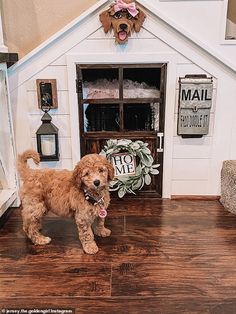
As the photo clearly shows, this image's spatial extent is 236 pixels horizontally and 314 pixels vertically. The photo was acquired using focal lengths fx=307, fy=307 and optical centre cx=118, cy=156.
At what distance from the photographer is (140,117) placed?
8.84 feet

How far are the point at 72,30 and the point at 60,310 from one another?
1.94m

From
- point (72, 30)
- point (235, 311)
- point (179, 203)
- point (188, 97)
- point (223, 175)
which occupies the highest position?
point (72, 30)

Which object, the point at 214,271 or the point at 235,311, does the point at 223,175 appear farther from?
the point at 235,311

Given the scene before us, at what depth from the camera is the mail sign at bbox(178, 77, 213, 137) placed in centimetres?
241

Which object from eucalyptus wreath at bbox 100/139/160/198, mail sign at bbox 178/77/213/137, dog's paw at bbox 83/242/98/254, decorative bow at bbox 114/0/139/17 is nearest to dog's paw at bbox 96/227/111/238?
dog's paw at bbox 83/242/98/254

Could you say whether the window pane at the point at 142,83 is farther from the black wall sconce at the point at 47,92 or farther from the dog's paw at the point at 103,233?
the dog's paw at the point at 103,233

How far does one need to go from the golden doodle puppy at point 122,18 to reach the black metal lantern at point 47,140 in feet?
2.78

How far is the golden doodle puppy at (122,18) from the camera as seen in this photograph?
2.27m

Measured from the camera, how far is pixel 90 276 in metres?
1.79

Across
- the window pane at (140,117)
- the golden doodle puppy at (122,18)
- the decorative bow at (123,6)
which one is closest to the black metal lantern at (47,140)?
the window pane at (140,117)

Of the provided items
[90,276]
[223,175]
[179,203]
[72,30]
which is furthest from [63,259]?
[72,30]

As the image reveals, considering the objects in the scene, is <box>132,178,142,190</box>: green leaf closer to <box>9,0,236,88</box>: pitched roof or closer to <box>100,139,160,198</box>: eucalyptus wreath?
<box>100,139,160,198</box>: eucalyptus wreath

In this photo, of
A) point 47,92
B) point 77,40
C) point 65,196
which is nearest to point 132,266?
point 65,196

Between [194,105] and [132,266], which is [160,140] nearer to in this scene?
[194,105]
